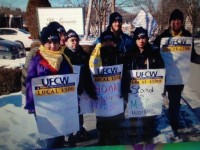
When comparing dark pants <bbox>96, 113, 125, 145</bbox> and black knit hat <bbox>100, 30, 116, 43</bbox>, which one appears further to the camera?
dark pants <bbox>96, 113, 125, 145</bbox>

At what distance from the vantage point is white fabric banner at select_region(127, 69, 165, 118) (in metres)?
2.03

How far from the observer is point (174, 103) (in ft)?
6.93

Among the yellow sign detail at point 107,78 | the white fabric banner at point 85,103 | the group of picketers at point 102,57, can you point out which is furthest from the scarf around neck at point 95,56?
the white fabric banner at point 85,103

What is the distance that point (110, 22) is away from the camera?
1.88 metres

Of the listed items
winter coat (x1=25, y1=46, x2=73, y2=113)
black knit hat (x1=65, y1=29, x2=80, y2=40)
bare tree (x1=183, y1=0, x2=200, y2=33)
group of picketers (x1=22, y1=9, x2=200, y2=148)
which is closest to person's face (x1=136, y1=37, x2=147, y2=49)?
group of picketers (x1=22, y1=9, x2=200, y2=148)

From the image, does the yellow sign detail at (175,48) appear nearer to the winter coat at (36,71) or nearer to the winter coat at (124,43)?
the winter coat at (124,43)

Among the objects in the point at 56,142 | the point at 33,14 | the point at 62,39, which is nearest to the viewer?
the point at 33,14

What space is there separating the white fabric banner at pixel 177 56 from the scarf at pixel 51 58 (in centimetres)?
75

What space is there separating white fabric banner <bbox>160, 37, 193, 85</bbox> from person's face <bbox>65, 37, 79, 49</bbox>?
24.5 inches

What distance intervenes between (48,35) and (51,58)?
0.53ft

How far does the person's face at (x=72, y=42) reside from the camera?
184 centimetres

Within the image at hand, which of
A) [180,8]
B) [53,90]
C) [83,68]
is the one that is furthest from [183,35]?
[53,90]

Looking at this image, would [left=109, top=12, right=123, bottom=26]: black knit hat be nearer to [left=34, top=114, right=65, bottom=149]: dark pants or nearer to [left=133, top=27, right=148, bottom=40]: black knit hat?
[left=133, top=27, right=148, bottom=40]: black knit hat

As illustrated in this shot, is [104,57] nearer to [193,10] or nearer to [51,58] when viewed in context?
[51,58]
